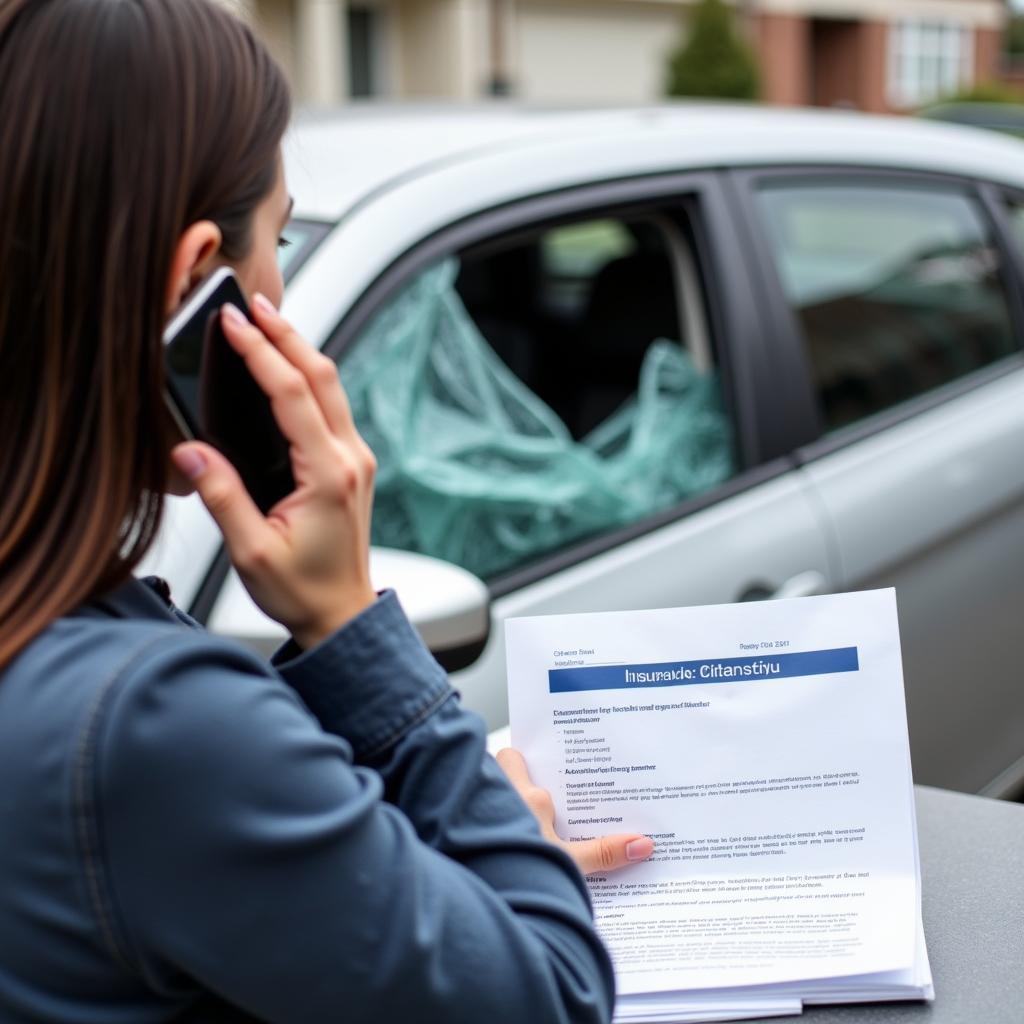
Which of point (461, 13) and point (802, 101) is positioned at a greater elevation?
point (461, 13)

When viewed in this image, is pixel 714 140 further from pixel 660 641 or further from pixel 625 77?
pixel 625 77

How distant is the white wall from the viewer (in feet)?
80.3

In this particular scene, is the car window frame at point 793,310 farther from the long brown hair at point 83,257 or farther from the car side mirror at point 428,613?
the long brown hair at point 83,257

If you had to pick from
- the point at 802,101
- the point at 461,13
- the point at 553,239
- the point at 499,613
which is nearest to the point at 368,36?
the point at 461,13

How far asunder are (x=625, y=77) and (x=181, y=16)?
26911 mm

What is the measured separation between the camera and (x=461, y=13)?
22.0 meters

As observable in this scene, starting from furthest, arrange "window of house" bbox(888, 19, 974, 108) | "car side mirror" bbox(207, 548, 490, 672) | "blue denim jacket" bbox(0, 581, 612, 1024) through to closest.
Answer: "window of house" bbox(888, 19, 974, 108), "car side mirror" bbox(207, 548, 490, 672), "blue denim jacket" bbox(0, 581, 612, 1024)

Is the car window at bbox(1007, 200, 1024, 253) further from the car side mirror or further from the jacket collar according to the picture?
the jacket collar

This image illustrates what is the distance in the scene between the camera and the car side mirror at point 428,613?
5.40ft

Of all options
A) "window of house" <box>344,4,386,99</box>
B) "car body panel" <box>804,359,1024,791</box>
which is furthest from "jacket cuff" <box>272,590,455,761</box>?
"window of house" <box>344,4,386,99</box>

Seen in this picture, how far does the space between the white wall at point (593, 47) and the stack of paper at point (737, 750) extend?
75.3 feet

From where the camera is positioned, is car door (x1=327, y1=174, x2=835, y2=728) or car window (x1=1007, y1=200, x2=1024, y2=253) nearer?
car door (x1=327, y1=174, x2=835, y2=728)

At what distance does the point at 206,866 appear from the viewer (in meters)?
0.78

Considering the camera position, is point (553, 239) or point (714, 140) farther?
point (553, 239)
